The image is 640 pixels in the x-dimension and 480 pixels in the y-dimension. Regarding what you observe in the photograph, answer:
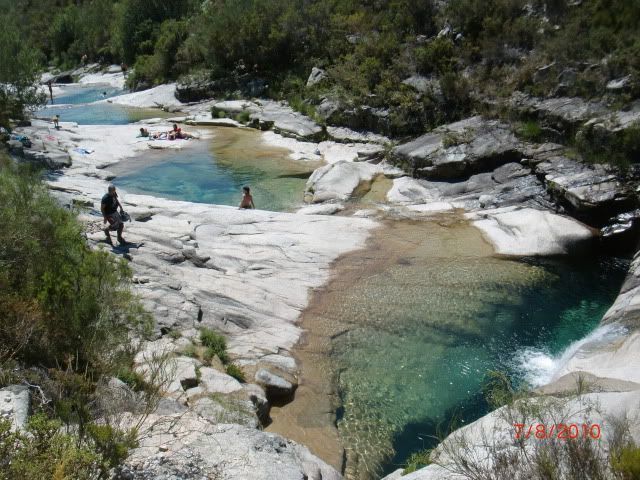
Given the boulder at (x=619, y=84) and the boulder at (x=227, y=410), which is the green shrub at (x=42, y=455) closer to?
the boulder at (x=227, y=410)

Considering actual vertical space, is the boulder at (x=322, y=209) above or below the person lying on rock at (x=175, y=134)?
below

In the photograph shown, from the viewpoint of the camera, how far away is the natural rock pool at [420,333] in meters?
9.24

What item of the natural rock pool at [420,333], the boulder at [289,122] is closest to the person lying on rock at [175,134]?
the boulder at [289,122]

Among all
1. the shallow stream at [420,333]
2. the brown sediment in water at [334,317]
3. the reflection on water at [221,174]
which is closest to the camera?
the brown sediment in water at [334,317]

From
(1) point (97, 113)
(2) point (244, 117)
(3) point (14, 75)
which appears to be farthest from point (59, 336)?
(1) point (97, 113)

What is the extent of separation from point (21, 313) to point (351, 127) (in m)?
25.3

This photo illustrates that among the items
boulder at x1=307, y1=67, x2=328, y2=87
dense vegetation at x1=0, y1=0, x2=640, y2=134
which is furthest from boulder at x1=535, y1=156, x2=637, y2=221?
boulder at x1=307, y1=67, x2=328, y2=87

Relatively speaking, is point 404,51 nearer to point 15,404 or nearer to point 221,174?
point 221,174

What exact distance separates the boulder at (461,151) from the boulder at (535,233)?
14.7ft

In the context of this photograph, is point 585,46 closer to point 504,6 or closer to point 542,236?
point 504,6

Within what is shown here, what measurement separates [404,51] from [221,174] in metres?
14.8

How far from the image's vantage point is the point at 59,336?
696 centimetres

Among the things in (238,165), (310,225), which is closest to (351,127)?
(238,165)

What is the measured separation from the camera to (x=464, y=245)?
1634 centimetres
